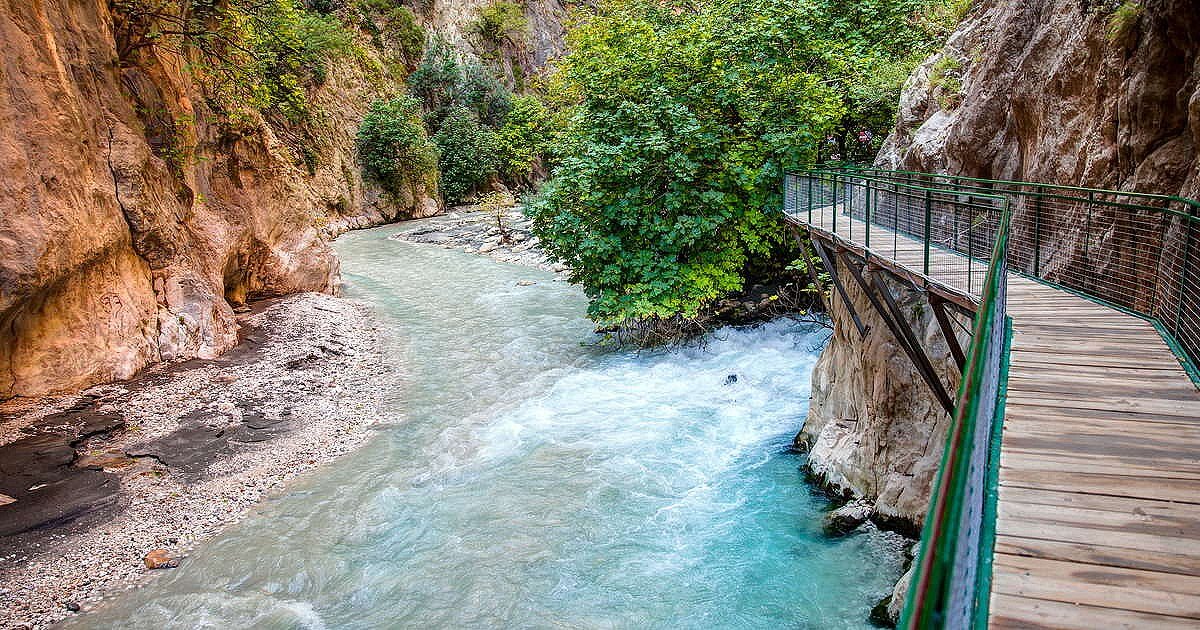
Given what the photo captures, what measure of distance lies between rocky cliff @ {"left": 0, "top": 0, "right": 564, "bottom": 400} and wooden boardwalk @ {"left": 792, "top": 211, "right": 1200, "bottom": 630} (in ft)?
39.3

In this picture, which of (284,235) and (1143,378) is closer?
(1143,378)

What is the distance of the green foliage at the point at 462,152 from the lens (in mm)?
44594

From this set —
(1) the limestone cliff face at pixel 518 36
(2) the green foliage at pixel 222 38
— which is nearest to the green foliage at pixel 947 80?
(2) the green foliage at pixel 222 38

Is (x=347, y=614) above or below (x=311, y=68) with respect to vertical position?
below

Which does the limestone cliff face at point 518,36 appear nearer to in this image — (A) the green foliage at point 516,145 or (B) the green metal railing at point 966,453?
(A) the green foliage at point 516,145


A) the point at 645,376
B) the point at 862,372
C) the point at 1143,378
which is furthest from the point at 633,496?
the point at 1143,378

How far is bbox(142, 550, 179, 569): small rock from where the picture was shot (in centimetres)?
779

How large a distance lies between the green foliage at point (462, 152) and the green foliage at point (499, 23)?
11288 mm

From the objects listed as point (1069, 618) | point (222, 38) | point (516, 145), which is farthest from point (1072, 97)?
point (516, 145)

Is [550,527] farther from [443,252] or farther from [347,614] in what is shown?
[443,252]

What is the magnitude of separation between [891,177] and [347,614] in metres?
10.9

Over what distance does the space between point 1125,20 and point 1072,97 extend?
1309mm

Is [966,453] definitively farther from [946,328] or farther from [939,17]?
[939,17]

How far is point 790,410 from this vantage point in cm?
1245
